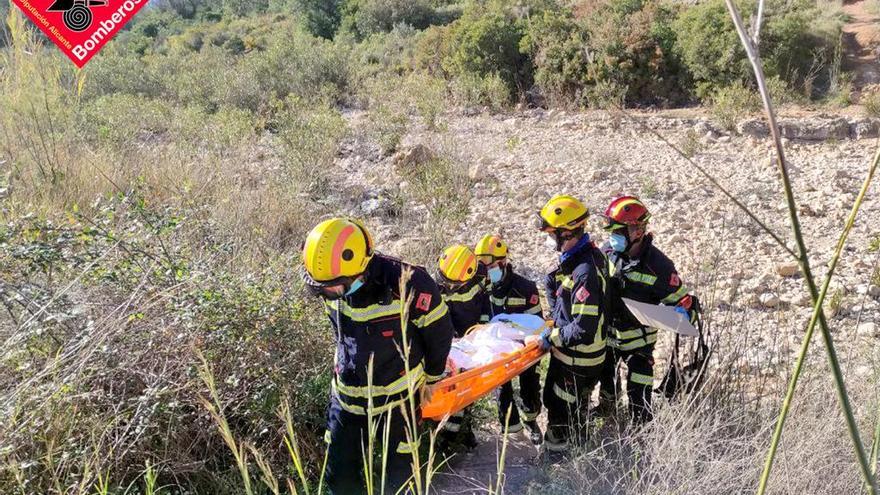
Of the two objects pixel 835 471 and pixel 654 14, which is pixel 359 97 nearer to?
pixel 654 14

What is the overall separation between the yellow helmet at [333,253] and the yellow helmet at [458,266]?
1196mm

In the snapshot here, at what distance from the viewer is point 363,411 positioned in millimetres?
2707

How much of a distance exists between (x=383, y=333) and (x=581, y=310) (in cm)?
110

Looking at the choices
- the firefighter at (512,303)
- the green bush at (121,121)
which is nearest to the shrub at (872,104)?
the firefighter at (512,303)

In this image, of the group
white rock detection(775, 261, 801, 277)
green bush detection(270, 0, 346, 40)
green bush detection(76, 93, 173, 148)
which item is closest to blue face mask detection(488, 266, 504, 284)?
white rock detection(775, 261, 801, 277)

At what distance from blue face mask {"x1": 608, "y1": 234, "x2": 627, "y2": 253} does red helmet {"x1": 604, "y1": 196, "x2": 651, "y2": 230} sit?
0.08m

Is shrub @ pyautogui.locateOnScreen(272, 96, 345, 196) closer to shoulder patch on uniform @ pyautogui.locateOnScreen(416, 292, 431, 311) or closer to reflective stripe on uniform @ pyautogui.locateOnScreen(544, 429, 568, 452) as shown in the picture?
reflective stripe on uniform @ pyautogui.locateOnScreen(544, 429, 568, 452)

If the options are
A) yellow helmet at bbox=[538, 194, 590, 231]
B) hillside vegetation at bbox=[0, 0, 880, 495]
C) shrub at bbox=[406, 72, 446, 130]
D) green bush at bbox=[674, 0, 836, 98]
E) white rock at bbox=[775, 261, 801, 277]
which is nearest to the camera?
hillside vegetation at bbox=[0, 0, 880, 495]

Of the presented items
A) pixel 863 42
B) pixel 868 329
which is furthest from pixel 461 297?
pixel 863 42

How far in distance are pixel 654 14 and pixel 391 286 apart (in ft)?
44.8

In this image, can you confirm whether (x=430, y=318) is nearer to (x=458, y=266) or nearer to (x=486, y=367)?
(x=486, y=367)

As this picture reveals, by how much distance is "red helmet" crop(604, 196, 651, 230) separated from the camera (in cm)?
329

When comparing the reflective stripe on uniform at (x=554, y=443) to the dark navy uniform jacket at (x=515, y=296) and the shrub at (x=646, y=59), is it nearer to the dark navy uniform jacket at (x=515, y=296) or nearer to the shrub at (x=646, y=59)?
the dark navy uniform jacket at (x=515, y=296)

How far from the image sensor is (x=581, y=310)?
3.05 metres
